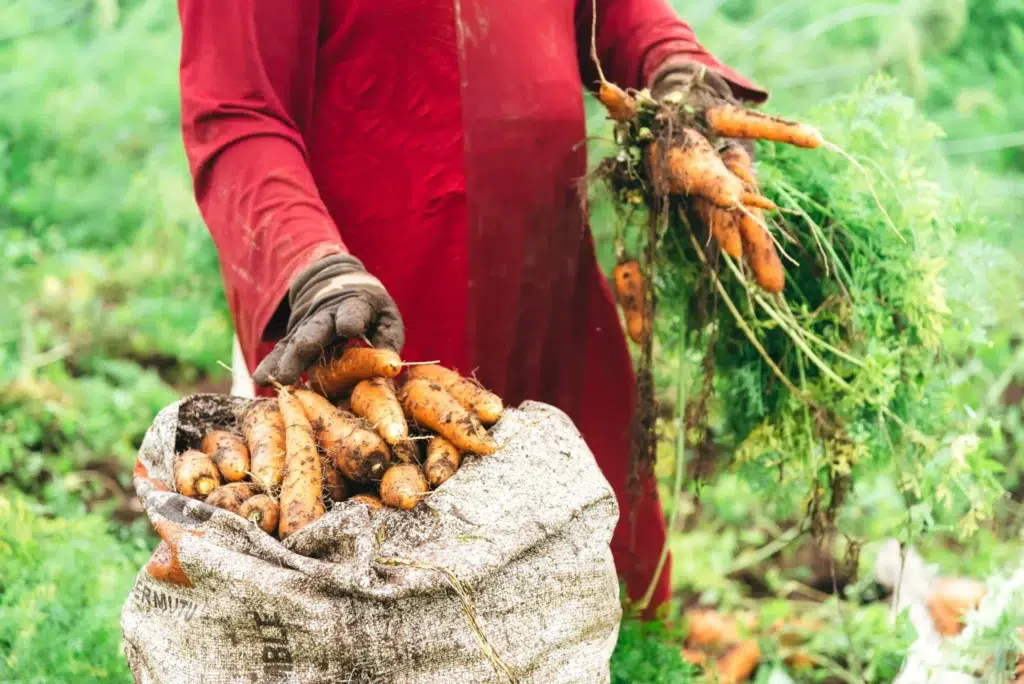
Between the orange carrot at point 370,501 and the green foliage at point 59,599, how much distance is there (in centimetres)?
104

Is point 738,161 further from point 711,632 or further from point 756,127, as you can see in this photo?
point 711,632

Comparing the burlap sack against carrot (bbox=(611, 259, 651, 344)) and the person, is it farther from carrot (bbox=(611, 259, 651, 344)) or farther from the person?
carrot (bbox=(611, 259, 651, 344))

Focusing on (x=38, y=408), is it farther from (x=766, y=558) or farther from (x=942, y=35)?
(x=942, y=35)

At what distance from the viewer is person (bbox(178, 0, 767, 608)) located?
209 cm

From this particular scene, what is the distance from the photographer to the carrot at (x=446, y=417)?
1941 mm

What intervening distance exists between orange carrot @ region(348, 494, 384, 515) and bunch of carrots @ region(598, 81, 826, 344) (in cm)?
92

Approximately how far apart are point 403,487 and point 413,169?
831 mm

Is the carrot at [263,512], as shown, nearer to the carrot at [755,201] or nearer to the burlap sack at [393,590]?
the burlap sack at [393,590]

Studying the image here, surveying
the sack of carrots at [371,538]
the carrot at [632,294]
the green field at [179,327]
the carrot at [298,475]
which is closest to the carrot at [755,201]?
the carrot at [632,294]

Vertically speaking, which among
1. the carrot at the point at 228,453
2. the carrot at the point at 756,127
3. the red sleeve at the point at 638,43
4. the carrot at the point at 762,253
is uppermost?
the red sleeve at the point at 638,43

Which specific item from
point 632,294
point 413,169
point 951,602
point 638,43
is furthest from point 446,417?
point 951,602

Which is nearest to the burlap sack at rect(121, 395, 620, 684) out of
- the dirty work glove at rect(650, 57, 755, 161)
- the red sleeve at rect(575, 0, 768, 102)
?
the dirty work glove at rect(650, 57, 755, 161)

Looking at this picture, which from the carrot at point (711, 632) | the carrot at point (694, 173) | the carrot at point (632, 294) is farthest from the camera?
the carrot at point (711, 632)

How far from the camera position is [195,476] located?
1857 millimetres
